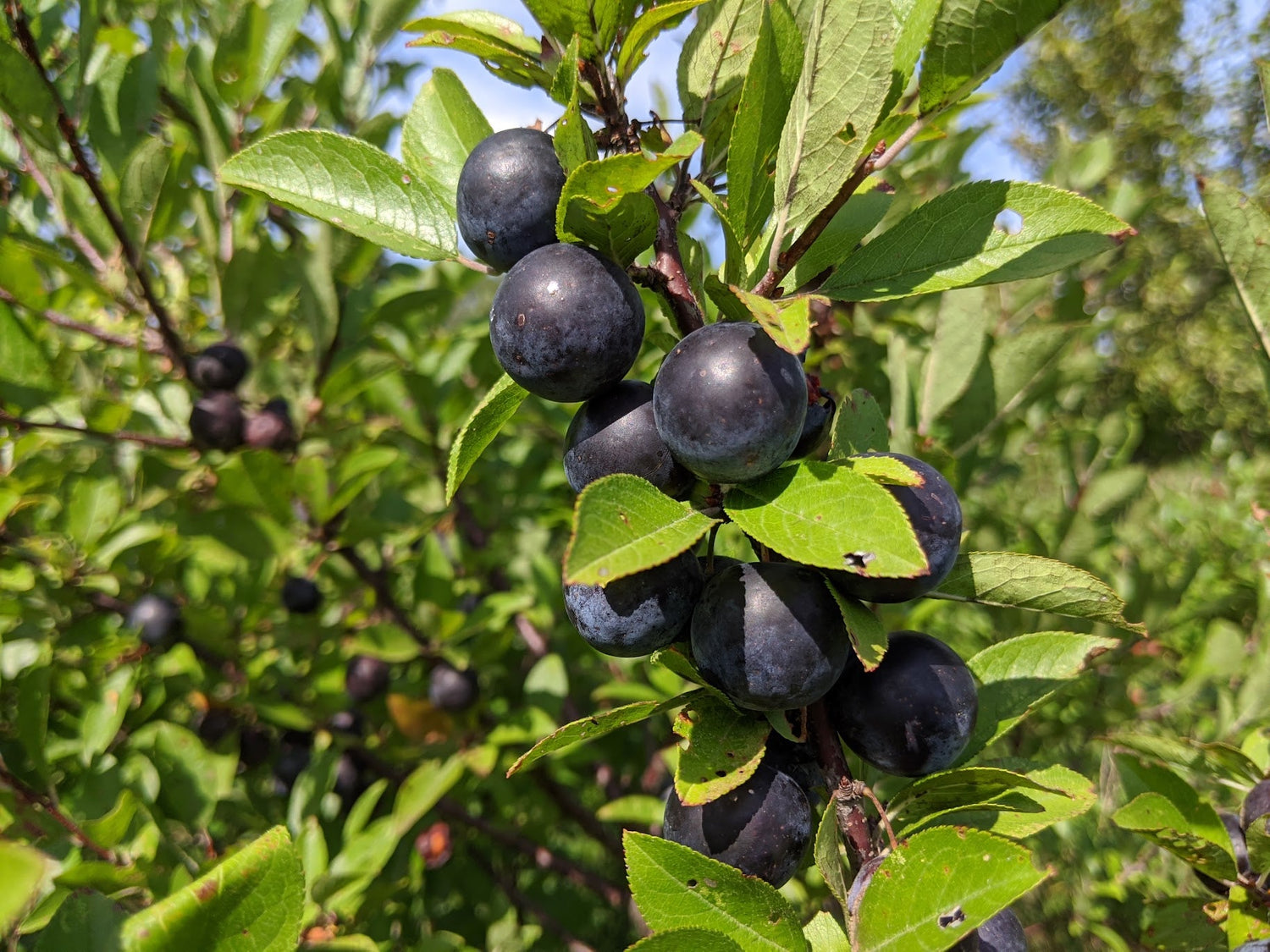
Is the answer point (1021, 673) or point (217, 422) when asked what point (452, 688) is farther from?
point (1021, 673)

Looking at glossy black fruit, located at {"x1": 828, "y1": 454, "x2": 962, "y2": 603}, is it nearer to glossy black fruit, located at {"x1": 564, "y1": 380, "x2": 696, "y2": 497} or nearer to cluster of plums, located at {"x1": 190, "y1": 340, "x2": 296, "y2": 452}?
glossy black fruit, located at {"x1": 564, "y1": 380, "x2": 696, "y2": 497}

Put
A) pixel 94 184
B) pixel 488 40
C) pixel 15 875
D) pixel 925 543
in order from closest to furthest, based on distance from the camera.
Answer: pixel 15 875 → pixel 925 543 → pixel 488 40 → pixel 94 184

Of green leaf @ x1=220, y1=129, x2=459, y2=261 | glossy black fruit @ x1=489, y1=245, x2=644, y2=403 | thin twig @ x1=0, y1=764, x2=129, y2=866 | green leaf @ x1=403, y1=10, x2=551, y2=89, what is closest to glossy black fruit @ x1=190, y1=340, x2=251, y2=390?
thin twig @ x1=0, y1=764, x2=129, y2=866

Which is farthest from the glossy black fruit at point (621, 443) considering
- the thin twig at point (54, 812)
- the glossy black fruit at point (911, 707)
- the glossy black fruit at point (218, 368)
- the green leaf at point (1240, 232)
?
the glossy black fruit at point (218, 368)

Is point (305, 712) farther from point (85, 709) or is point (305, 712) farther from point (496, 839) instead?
point (496, 839)

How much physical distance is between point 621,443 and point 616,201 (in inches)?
9.2

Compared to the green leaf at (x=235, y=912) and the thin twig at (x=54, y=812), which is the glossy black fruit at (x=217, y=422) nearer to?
the thin twig at (x=54, y=812)

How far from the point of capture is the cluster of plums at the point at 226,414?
1.93 meters

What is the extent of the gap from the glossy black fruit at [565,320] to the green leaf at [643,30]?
23cm

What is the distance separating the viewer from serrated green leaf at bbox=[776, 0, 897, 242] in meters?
0.69

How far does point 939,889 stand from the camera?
0.65 m

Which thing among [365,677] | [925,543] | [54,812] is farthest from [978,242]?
[365,677]

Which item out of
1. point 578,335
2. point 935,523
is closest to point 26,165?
point 578,335

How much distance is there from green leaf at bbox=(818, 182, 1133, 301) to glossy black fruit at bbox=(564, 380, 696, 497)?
240mm
